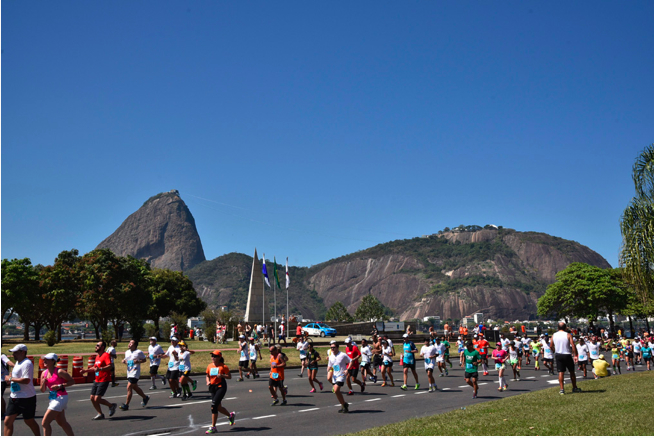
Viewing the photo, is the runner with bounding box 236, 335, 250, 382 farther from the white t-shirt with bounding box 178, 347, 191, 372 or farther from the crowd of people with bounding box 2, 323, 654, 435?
the white t-shirt with bounding box 178, 347, 191, 372

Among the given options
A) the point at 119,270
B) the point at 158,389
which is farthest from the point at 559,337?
the point at 119,270

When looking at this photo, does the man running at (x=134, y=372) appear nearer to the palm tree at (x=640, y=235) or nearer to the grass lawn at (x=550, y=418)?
the grass lawn at (x=550, y=418)

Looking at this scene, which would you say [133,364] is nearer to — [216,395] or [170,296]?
[216,395]

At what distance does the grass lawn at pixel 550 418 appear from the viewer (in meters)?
8.81

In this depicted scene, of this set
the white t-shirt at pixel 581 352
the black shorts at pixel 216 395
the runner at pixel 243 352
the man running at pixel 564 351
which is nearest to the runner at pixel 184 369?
the black shorts at pixel 216 395

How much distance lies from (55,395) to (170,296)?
58.9 metres

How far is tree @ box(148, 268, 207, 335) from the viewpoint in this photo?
212 ft

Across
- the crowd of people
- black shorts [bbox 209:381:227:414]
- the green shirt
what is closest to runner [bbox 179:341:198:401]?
the crowd of people

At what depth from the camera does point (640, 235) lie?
57.5 feet

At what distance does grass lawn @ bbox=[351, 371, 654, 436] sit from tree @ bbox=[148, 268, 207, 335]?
184 ft

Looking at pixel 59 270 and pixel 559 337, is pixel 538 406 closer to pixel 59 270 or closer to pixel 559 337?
pixel 559 337

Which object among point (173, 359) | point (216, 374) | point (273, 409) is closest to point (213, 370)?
point (216, 374)

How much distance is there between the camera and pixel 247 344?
20656 mm

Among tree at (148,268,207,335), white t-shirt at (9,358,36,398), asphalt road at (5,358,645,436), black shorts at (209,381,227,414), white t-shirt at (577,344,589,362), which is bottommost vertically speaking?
asphalt road at (5,358,645,436)
